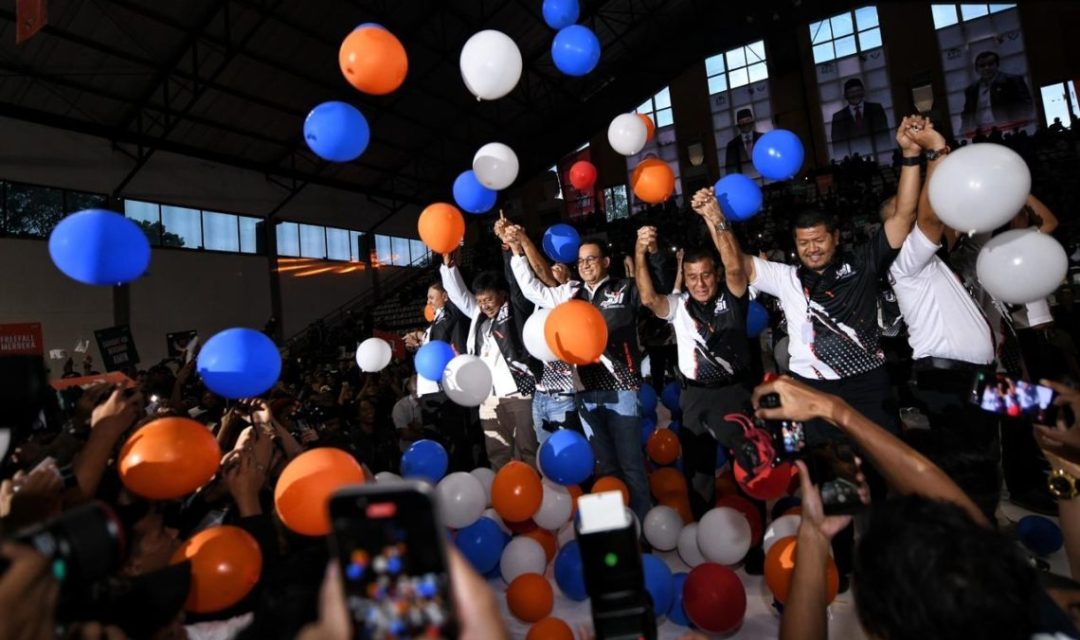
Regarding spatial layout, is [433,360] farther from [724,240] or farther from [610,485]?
[724,240]

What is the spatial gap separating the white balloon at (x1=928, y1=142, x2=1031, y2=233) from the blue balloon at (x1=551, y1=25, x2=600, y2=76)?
8.29 ft

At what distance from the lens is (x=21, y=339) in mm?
9539

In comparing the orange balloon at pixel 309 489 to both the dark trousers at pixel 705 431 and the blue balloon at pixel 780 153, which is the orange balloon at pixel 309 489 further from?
the blue balloon at pixel 780 153

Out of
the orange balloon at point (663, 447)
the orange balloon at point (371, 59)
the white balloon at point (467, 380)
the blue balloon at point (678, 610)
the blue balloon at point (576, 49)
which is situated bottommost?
the blue balloon at point (678, 610)

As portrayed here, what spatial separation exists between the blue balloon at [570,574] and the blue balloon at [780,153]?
2187mm

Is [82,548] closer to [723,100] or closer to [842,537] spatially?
[842,537]

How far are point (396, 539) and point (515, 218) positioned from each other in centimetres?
1842

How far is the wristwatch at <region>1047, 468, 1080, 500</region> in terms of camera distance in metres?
1.34

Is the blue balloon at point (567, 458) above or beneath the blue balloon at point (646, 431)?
above

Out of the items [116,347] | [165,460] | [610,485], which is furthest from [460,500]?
[116,347]

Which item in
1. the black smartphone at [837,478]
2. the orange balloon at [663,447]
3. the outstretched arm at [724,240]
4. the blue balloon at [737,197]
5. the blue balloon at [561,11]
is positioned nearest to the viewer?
the black smartphone at [837,478]

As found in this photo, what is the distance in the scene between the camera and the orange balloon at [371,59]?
2746 mm

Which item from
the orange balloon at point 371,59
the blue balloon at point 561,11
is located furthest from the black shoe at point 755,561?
the blue balloon at point 561,11

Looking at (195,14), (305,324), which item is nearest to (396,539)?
(195,14)
